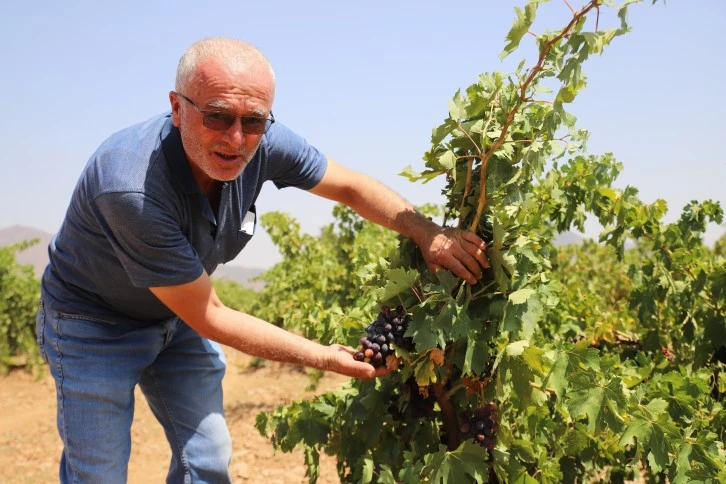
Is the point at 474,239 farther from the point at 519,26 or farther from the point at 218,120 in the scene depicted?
the point at 218,120

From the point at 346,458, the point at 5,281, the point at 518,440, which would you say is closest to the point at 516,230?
the point at 518,440

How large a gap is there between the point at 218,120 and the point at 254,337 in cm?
72

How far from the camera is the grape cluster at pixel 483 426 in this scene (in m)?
2.57

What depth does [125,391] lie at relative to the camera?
2.82m

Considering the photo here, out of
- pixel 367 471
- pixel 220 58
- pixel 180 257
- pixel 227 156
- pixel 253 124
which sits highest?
pixel 220 58

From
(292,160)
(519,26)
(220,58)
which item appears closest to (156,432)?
(292,160)

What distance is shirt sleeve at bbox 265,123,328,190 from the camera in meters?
2.92

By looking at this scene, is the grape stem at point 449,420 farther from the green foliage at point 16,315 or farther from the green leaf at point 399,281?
the green foliage at point 16,315

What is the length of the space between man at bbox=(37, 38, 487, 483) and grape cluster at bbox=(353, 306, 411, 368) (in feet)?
0.15

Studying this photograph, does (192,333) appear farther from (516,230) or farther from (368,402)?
(516,230)

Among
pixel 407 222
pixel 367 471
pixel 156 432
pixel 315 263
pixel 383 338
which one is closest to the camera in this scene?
pixel 383 338

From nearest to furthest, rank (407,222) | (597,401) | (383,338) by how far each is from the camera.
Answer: (597,401) → (383,338) → (407,222)

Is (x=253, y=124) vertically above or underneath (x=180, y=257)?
above

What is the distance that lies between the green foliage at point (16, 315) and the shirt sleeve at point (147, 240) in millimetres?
5947
